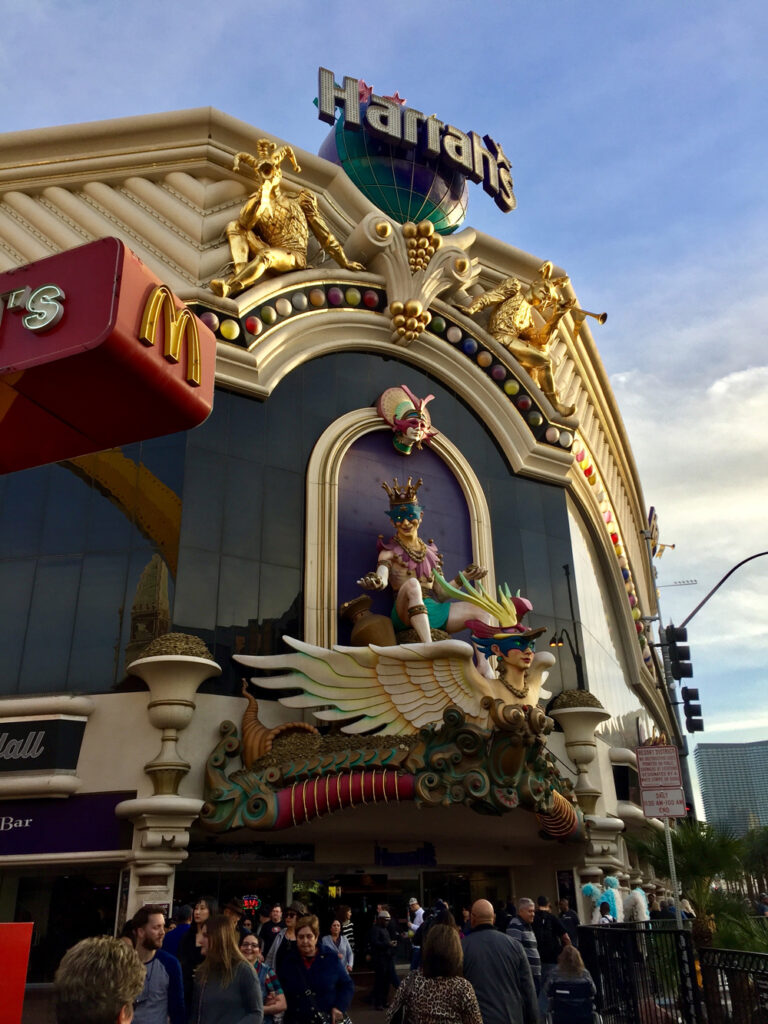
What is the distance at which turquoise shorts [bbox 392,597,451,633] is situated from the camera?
16.4 metres

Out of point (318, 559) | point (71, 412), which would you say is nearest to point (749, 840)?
point (318, 559)

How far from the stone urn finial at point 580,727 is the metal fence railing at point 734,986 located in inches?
403

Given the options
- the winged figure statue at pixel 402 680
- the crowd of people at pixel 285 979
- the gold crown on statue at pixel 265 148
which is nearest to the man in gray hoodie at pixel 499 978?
the crowd of people at pixel 285 979

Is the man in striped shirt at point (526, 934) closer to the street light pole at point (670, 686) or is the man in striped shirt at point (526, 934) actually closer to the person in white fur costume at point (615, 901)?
the person in white fur costume at point (615, 901)

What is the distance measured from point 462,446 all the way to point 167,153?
9.27 meters

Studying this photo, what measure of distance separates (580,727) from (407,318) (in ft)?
31.8

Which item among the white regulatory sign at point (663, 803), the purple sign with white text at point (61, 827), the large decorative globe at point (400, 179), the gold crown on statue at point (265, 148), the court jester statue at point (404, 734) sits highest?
the large decorative globe at point (400, 179)

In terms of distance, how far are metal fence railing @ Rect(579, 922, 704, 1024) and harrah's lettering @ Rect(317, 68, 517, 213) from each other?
2128 cm

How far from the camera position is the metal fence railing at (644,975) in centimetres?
755

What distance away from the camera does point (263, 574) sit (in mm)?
16156

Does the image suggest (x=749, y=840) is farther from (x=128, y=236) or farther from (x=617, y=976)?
(x=128, y=236)

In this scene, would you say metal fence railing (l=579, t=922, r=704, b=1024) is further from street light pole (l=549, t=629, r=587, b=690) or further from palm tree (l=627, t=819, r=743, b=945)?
street light pole (l=549, t=629, r=587, b=690)

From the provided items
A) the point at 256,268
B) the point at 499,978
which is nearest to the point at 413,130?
the point at 256,268

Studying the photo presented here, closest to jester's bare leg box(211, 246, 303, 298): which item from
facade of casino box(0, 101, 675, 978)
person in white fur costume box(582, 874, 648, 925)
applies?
facade of casino box(0, 101, 675, 978)
